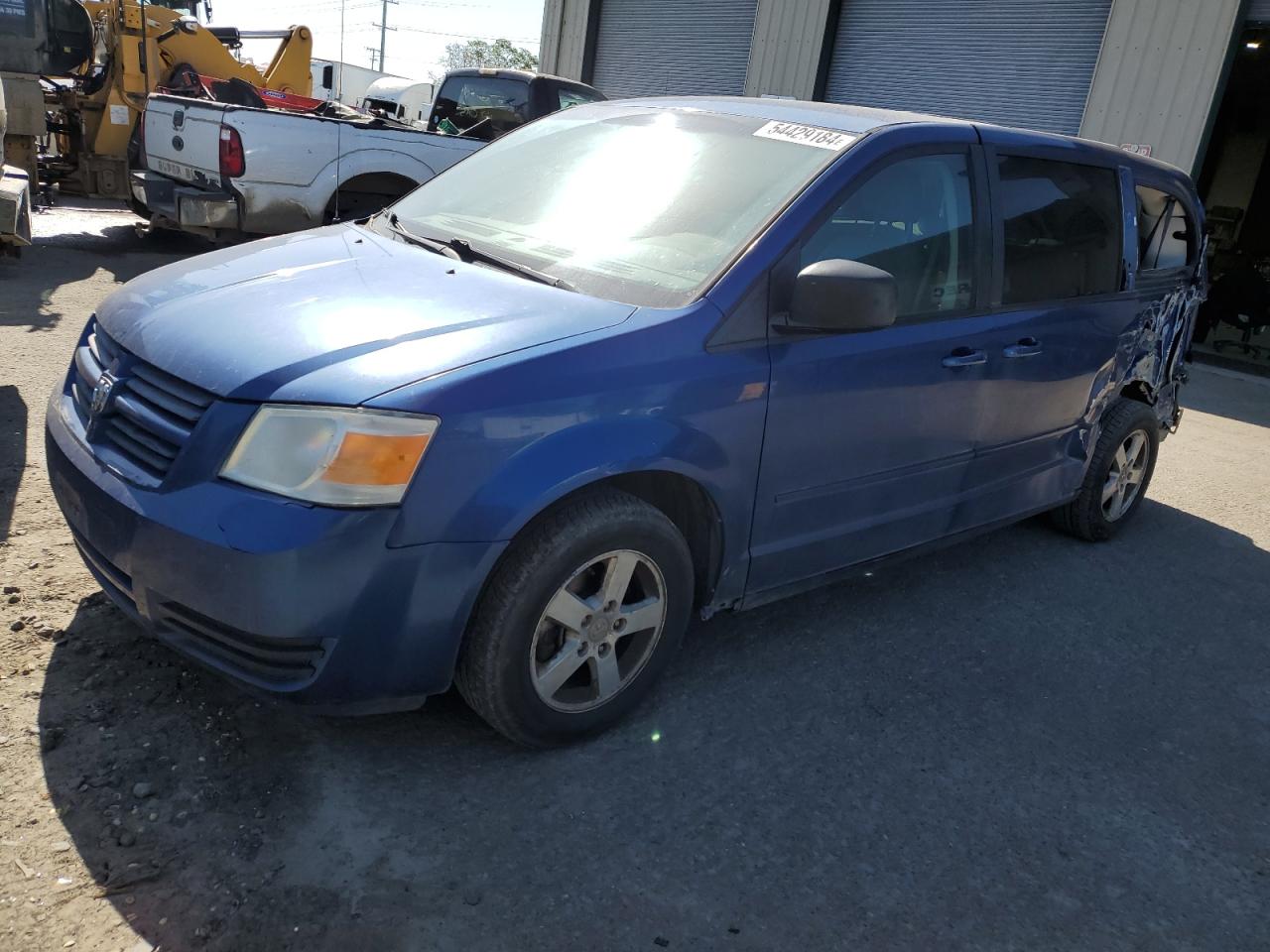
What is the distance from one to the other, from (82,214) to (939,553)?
38.0ft

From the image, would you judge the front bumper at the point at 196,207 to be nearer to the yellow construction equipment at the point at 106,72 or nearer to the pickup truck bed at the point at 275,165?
the pickup truck bed at the point at 275,165

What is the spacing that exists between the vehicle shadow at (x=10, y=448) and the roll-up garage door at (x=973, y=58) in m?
11.2

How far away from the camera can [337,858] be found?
228cm

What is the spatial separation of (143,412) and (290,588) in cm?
69

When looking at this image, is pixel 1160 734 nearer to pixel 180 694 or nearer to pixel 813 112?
pixel 813 112

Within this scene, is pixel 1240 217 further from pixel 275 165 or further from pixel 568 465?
pixel 568 465

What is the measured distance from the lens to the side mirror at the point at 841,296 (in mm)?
2791

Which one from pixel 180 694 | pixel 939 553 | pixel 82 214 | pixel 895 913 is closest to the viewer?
pixel 895 913

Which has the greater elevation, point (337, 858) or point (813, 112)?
point (813, 112)

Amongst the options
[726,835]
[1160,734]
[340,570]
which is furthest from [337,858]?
[1160,734]

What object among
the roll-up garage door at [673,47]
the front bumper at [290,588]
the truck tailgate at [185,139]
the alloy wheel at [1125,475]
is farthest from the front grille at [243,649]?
the roll-up garage door at [673,47]

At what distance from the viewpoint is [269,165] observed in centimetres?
775

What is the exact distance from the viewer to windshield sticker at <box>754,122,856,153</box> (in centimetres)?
318

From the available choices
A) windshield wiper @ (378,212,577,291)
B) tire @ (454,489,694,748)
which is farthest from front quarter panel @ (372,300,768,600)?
windshield wiper @ (378,212,577,291)
